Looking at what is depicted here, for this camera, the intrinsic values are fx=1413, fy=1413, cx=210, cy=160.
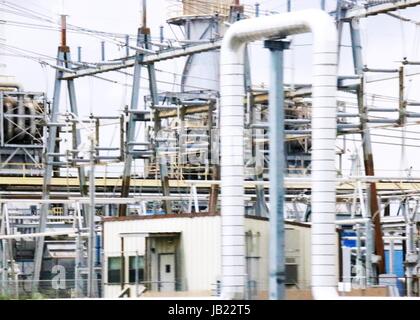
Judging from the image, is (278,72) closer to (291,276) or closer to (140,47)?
(291,276)

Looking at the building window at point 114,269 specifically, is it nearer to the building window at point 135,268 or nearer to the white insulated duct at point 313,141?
the building window at point 135,268

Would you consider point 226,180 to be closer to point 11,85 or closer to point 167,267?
point 167,267

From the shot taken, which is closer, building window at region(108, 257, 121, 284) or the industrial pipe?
building window at region(108, 257, 121, 284)

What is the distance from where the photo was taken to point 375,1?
49906mm

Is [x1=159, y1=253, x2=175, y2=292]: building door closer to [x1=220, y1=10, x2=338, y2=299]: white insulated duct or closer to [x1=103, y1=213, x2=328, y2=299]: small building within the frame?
[x1=103, y1=213, x2=328, y2=299]: small building

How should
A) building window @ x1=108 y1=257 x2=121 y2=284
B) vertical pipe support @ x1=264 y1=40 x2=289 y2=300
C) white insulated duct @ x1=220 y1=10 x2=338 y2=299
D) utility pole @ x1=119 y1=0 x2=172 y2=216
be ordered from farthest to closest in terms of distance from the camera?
utility pole @ x1=119 y1=0 x2=172 y2=216 → building window @ x1=108 y1=257 x2=121 y2=284 → white insulated duct @ x1=220 y1=10 x2=338 y2=299 → vertical pipe support @ x1=264 y1=40 x2=289 y2=300

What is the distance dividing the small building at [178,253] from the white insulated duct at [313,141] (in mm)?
9300

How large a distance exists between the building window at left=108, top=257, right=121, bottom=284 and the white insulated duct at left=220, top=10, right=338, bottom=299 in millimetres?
13882

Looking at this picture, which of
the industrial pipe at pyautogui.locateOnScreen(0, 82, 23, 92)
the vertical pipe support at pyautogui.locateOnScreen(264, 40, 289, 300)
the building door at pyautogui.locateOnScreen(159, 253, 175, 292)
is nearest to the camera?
the vertical pipe support at pyautogui.locateOnScreen(264, 40, 289, 300)

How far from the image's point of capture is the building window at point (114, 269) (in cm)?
4209

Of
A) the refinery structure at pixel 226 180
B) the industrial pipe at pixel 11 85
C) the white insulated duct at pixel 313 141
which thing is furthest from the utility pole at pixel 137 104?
the white insulated duct at pixel 313 141

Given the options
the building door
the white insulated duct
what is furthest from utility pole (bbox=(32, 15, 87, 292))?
the white insulated duct

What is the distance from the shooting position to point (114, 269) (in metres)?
42.1

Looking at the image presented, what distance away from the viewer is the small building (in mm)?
39375
